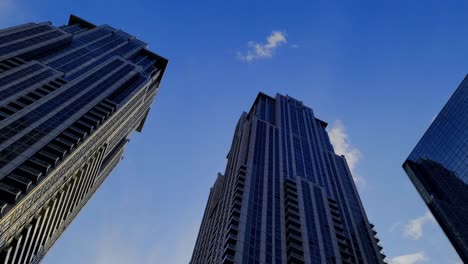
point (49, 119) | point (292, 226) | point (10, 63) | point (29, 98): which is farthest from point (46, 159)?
point (292, 226)

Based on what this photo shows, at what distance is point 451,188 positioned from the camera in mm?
107312

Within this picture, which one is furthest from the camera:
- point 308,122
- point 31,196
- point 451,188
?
point 308,122

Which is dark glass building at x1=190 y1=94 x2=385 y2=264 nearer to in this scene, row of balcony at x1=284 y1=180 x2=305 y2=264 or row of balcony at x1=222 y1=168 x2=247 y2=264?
row of balcony at x1=284 y1=180 x2=305 y2=264

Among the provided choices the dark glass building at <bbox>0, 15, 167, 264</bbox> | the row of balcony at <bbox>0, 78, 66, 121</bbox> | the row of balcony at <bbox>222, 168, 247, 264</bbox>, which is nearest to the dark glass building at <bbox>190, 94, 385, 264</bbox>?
the row of balcony at <bbox>222, 168, 247, 264</bbox>

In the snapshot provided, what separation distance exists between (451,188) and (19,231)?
101 m

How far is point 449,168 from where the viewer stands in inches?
4181

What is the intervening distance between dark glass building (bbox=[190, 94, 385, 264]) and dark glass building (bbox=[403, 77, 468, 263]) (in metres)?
21.9

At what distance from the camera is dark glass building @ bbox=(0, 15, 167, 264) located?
6111 cm

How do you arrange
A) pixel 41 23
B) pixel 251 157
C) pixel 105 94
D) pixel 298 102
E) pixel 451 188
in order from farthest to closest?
pixel 298 102
pixel 41 23
pixel 251 157
pixel 451 188
pixel 105 94

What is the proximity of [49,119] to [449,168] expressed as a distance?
96.1 metres

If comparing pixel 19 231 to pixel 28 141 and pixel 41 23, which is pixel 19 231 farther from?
pixel 41 23

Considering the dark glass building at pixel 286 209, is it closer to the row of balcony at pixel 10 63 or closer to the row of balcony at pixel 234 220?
the row of balcony at pixel 234 220

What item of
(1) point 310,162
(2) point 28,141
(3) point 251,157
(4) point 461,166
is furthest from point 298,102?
(2) point 28,141

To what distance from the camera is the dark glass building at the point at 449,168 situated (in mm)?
102875
